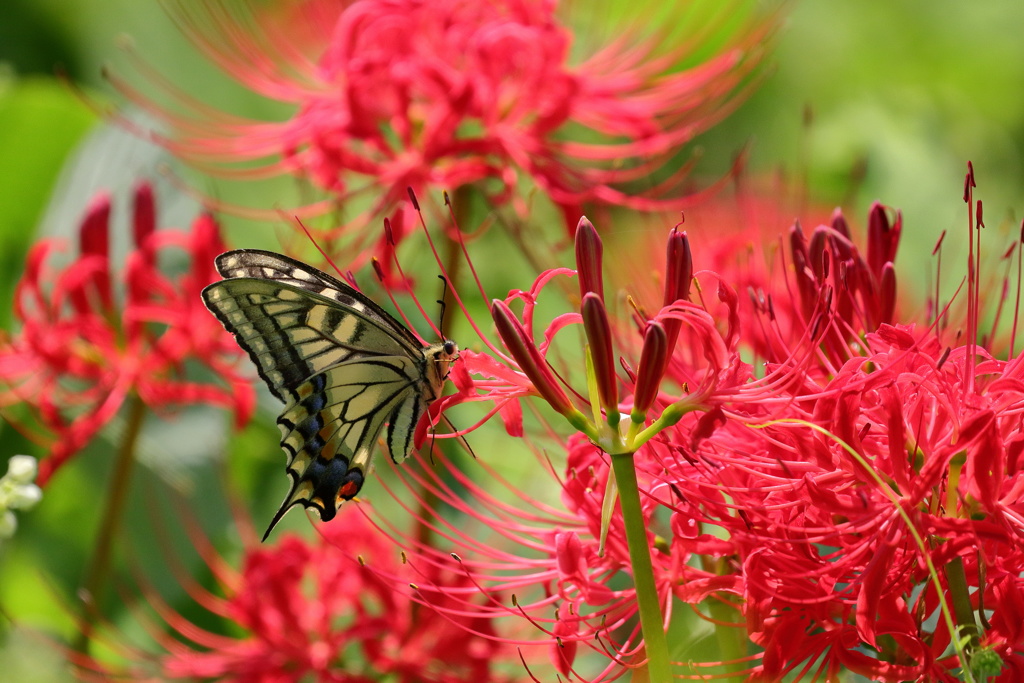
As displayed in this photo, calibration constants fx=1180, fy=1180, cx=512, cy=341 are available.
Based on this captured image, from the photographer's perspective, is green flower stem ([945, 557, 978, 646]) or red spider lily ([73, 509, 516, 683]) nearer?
green flower stem ([945, 557, 978, 646])

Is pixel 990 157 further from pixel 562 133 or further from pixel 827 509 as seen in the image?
pixel 827 509

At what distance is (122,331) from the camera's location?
4.75 feet

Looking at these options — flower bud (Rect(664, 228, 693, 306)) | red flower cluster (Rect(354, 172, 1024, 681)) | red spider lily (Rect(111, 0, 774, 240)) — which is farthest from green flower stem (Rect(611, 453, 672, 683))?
red spider lily (Rect(111, 0, 774, 240))

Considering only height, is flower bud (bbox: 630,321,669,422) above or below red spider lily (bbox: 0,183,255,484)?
below

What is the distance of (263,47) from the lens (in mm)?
1679

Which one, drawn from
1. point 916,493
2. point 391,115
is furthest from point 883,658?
point 391,115

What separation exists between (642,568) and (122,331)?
912mm

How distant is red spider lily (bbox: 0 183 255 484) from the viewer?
4.51ft

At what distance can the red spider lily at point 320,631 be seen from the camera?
4.21 ft

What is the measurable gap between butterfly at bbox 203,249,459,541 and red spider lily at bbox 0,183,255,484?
301 millimetres

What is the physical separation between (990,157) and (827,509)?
1751mm

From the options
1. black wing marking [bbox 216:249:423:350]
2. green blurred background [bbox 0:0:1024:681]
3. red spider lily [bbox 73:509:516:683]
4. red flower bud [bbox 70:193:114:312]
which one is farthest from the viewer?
green blurred background [bbox 0:0:1024:681]

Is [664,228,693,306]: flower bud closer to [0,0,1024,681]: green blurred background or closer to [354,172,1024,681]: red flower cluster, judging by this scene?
[354,172,1024,681]: red flower cluster

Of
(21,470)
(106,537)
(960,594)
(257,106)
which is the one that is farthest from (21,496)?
(257,106)
